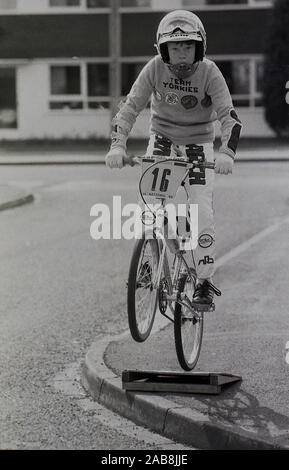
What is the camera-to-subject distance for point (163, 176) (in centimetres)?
556

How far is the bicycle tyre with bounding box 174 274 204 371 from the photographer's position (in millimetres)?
5996

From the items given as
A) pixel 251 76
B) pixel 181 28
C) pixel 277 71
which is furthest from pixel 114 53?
pixel 181 28

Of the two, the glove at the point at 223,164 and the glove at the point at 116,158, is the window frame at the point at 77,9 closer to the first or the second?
the glove at the point at 116,158

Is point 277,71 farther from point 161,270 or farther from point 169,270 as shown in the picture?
point 161,270

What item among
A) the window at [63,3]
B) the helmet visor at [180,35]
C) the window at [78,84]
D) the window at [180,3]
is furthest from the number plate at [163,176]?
the window at [63,3]

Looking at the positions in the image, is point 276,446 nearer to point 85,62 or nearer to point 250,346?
point 250,346

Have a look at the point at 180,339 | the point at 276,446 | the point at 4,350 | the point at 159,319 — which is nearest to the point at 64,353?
the point at 4,350

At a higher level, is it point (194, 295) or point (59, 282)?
point (194, 295)

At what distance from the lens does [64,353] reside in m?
7.45

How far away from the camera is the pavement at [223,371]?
206 inches

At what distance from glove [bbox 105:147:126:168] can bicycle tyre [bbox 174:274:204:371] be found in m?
0.77

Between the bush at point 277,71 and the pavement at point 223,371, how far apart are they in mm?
21166

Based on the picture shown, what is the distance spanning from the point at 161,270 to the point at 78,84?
101ft

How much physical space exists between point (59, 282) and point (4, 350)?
2828mm
